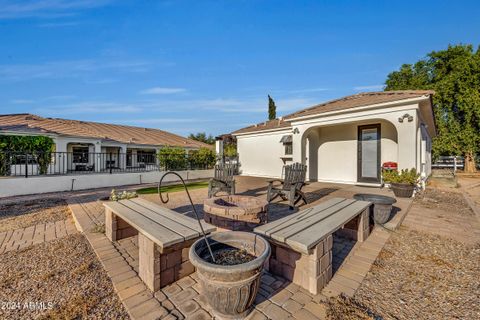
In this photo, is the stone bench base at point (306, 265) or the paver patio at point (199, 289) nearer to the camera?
the paver patio at point (199, 289)

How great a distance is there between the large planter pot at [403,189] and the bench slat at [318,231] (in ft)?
15.2

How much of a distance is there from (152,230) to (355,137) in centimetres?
950

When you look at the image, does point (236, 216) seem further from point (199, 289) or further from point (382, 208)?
point (382, 208)

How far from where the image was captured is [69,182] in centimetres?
843

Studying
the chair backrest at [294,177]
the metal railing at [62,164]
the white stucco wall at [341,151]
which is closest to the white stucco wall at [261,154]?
the white stucco wall at [341,151]

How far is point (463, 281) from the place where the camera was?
2330 millimetres

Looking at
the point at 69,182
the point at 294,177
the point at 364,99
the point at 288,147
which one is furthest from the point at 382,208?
the point at 69,182

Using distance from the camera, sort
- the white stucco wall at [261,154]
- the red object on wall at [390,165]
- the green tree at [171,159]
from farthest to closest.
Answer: the white stucco wall at [261,154], the green tree at [171,159], the red object on wall at [390,165]

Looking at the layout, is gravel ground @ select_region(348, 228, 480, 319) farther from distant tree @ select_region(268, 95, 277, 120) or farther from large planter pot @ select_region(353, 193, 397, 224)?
distant tree @ select_region(268, 95, 277, 120)

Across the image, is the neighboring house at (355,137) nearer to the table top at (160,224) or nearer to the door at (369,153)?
the door at (369,153)

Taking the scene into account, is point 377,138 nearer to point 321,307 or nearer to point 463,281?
point 463,281

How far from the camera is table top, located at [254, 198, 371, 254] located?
1915 mm

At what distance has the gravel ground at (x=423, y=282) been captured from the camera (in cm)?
186

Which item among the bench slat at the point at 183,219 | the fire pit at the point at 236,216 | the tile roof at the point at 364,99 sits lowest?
the fire pit at the point at 236,216
